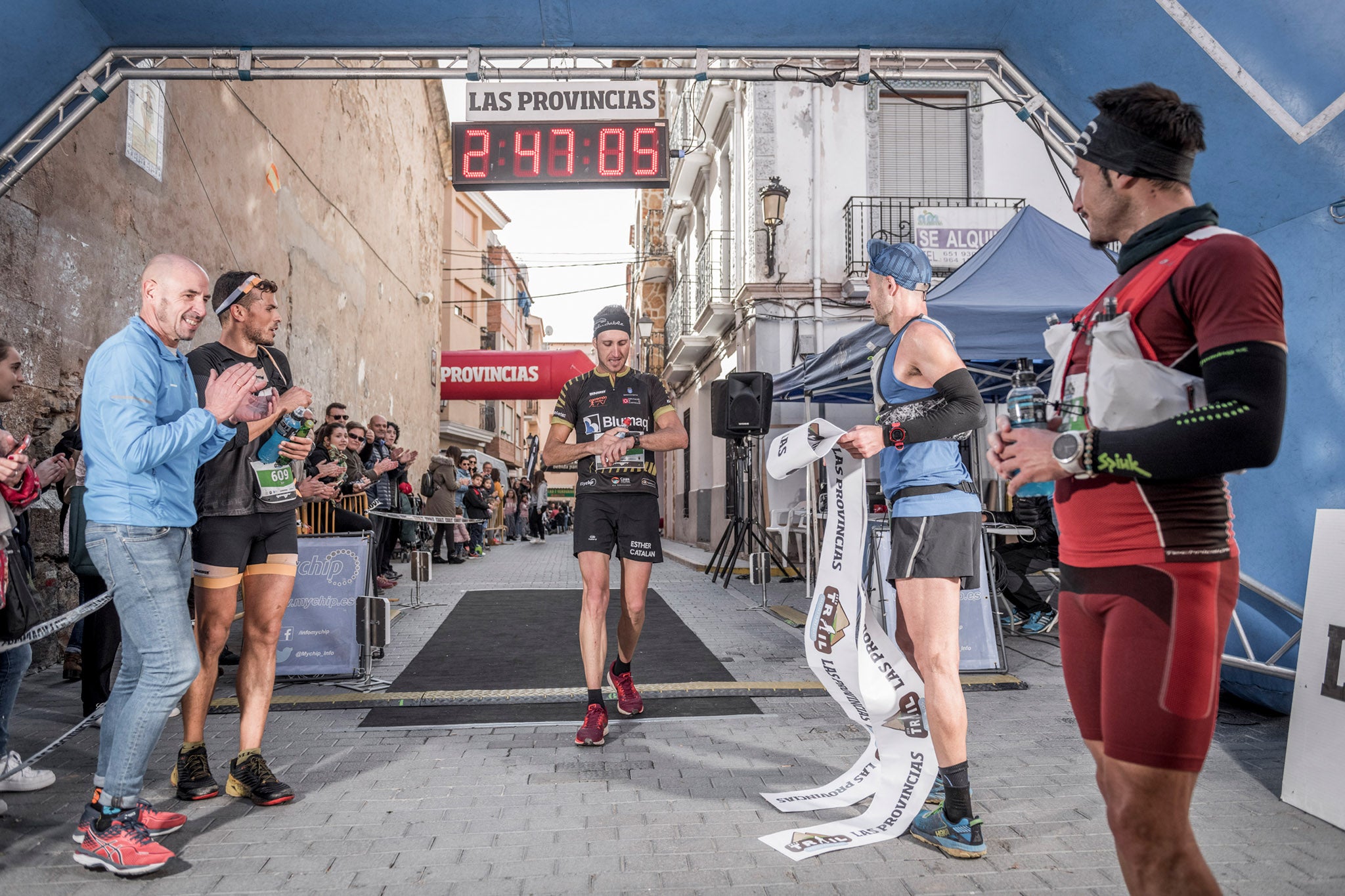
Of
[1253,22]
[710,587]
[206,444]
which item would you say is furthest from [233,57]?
[710,587]

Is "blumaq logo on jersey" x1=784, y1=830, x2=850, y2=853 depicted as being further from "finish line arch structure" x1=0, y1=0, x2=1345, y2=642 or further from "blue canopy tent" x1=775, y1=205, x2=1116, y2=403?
"blue canopy tent" x1=775, y1=205, x2=1116, y2=403

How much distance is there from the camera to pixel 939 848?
3016 mm

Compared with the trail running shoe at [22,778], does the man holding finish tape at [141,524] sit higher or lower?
higher

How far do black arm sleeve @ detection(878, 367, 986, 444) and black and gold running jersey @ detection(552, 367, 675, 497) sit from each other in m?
1.82

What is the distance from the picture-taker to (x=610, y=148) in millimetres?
9344

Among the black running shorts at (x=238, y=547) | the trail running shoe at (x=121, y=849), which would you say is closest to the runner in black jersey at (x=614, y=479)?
the black running shorts at (x=238, y=547)

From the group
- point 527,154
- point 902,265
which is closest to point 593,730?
point 902,265

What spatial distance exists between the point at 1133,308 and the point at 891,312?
160cm

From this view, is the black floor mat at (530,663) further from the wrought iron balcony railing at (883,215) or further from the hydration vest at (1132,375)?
the wrought iron balcony railing at (883,215)

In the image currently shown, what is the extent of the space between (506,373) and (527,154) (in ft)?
59.9

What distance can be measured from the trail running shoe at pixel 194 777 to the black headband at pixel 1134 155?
3738 millimetres

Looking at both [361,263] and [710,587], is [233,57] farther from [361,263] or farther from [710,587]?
[361,263]

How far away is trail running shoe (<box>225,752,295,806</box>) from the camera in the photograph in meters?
3.45

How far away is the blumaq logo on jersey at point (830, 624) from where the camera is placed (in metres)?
3.43
